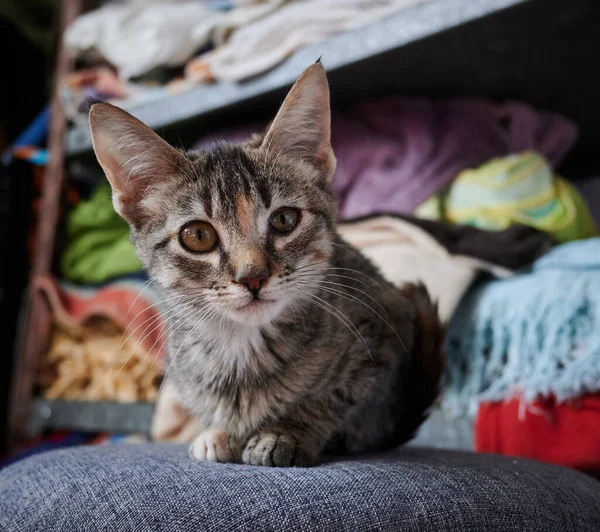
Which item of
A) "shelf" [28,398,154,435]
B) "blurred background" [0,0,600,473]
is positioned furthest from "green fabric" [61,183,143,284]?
"shelf" [28,398,154,435]

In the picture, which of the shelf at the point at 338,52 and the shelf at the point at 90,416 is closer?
the shelf at the point at 338,52

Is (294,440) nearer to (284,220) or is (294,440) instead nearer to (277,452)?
→ (277,452)

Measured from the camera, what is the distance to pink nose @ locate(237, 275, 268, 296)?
637 millimetres

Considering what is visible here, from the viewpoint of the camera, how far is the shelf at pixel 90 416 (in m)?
1.55

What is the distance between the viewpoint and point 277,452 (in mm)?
651

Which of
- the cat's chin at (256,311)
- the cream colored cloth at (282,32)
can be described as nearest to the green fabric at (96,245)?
the cream colored cloth at (282,32)

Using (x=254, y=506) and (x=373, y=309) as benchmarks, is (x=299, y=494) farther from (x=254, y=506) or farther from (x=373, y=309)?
(x=373, y=309)

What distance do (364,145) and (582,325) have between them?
63cm

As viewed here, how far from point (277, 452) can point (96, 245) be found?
47.5 inches

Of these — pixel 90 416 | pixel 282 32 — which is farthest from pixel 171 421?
pixel 282 32

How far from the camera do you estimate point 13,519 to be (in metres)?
0.56

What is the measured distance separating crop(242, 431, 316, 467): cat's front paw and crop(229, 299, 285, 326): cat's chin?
144mm

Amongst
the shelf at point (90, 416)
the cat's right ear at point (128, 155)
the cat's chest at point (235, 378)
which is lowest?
the shelf at point (90, 416)

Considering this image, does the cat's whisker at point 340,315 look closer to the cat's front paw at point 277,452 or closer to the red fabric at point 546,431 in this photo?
the cat's front paw at point 277,452
